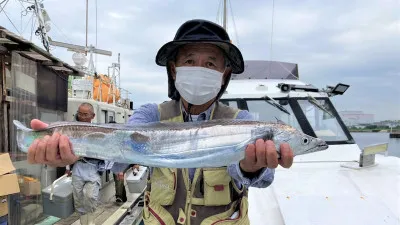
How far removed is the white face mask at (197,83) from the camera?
7.69 ft

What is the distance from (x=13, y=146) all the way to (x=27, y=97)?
43.0 inches

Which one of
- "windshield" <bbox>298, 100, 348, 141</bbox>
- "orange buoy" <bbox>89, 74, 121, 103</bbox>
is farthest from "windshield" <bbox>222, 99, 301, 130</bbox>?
"orange buoy" <bbox>89, 74, 121, 103</bbox>

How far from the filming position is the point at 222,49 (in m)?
2.46

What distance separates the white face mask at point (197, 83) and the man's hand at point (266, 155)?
0.63 meters

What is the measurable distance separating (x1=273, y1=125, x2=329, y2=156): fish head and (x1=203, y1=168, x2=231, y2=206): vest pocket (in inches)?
19.4

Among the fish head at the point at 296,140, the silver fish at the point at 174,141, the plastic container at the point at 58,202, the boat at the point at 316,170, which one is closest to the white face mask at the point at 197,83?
the silver fish at the point at 174,141

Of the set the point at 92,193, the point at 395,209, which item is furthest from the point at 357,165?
the point at 92,193

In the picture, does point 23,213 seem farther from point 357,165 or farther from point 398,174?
point 398,174

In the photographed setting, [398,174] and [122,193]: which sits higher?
[398,174]

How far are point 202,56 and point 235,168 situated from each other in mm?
833

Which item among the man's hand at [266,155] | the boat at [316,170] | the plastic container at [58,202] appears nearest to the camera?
the man's hand at [266,155]

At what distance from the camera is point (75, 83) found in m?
11.1

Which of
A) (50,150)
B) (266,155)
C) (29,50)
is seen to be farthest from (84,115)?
(266,155)

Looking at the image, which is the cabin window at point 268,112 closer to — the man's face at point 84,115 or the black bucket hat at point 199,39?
the man's face at point 84,115
